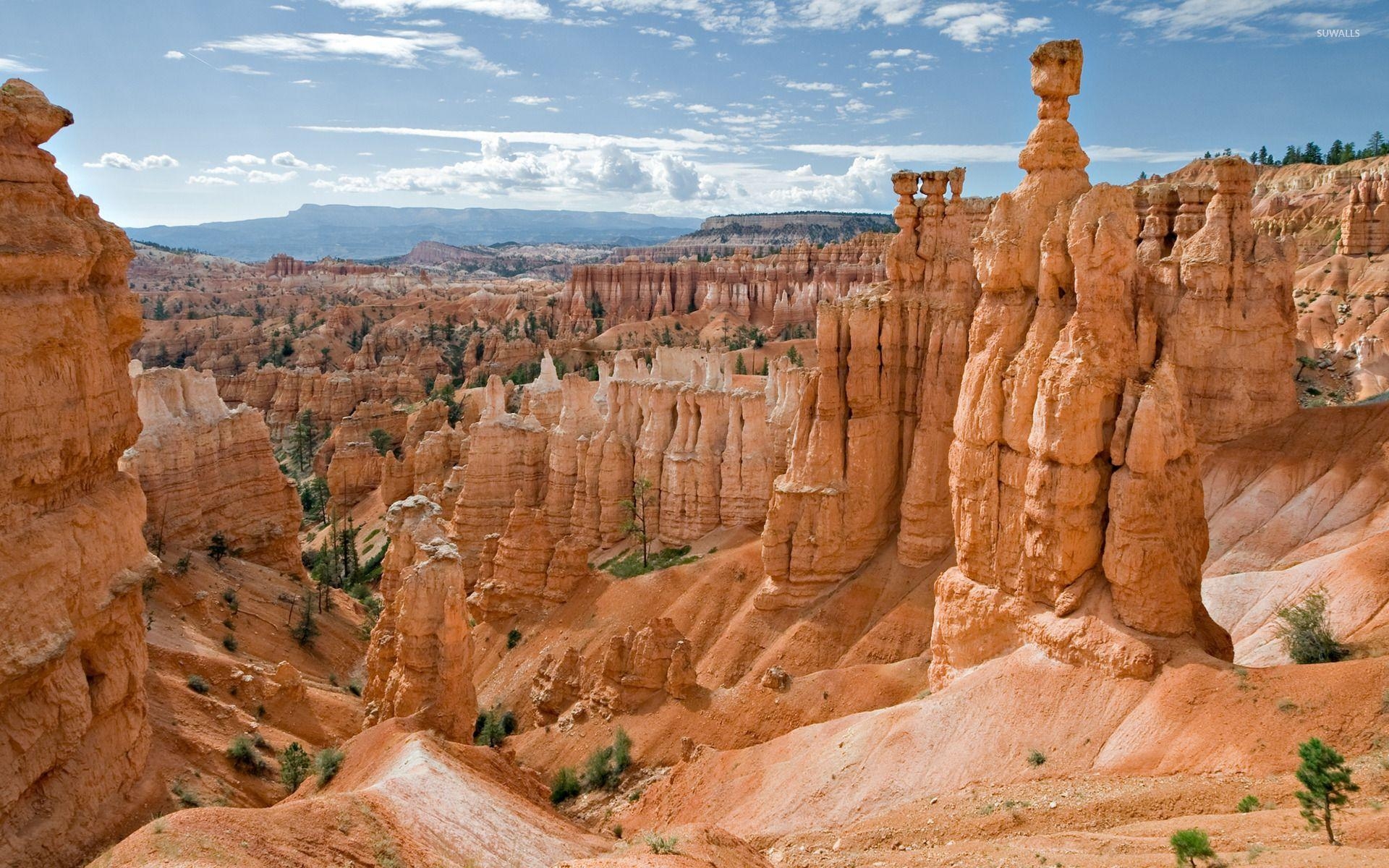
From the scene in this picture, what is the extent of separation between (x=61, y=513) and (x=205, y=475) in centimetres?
2351

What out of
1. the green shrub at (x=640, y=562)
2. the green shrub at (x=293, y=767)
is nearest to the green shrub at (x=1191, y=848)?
the green shrub at (x=293, y=767)

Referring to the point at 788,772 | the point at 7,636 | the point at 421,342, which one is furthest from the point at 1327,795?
the point at 421,342

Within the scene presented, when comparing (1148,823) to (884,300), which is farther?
(884,300)

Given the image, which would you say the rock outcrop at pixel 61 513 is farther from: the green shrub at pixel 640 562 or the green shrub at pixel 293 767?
the green shrub at pixel 640 562

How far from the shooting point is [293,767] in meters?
21.2

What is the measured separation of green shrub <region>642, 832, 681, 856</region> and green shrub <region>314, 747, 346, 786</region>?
7.60 m

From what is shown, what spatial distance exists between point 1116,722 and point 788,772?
23.5ft

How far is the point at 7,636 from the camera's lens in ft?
45.8

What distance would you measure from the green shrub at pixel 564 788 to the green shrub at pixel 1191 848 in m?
17.2

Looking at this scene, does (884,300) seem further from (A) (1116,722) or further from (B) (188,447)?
(B) (188,447)

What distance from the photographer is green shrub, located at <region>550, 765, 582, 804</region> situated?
2520cm

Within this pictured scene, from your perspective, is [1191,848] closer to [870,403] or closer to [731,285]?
[870,403]

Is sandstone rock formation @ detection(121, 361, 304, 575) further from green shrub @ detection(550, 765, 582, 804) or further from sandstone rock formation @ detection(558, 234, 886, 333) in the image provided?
sandstone rock formation @ detection(558, 234, 886, 333)

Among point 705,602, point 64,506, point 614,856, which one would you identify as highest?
point 64,506
